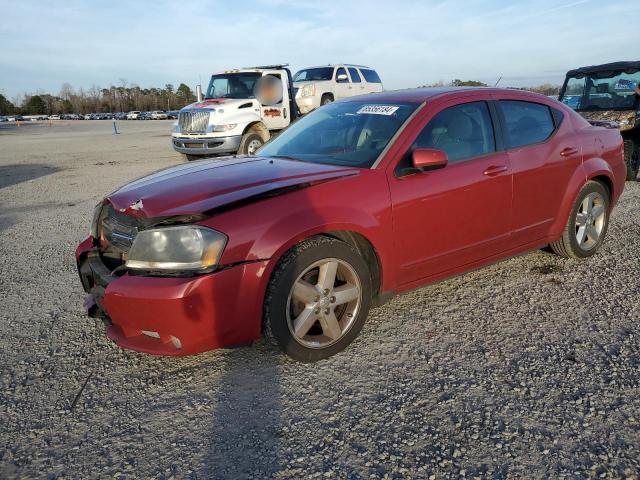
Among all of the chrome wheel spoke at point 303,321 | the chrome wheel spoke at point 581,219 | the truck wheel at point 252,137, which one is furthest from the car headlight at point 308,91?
the chrome wheel spoke at point 303,321

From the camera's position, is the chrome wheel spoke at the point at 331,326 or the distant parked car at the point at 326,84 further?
the distant parked car at the point at 326,84

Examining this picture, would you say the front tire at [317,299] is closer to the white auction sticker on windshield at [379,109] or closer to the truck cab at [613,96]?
the white auction sticker on windshield at [379,109]

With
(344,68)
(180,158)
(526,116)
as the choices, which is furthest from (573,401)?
(344,68)

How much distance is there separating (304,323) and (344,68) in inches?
651

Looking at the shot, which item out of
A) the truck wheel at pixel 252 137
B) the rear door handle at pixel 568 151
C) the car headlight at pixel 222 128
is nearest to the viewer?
the rear door handle at pixel 568 151

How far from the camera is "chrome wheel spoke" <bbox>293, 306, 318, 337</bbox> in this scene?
10.2 feet

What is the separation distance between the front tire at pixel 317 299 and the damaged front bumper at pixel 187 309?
0.12m

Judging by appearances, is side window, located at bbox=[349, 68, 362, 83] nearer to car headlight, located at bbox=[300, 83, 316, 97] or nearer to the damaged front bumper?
car headlight, located at bbox=[300, 83, 316, 97]

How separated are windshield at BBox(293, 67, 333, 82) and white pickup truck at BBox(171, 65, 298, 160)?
436cm

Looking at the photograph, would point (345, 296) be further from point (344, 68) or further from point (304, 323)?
point (344, 68)

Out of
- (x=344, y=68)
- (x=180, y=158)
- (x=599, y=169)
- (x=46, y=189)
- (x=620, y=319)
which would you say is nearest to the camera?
(x=620, y=319)

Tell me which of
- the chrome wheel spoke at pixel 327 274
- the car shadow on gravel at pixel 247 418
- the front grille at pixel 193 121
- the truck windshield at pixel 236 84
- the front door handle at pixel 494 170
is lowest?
the car shadow on gravel at pixel 247 418

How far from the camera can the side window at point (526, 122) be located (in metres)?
4.19

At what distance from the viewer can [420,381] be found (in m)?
2.95
